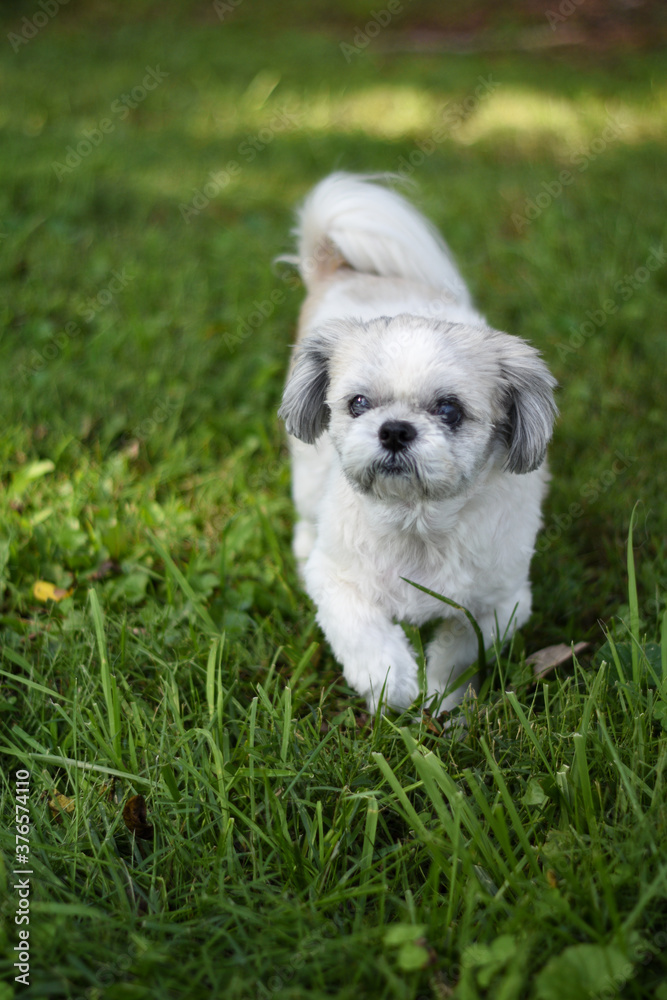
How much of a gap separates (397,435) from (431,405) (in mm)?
173

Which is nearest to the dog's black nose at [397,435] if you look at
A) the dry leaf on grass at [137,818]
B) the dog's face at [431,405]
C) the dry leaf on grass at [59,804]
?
the dog's face at [431,405]

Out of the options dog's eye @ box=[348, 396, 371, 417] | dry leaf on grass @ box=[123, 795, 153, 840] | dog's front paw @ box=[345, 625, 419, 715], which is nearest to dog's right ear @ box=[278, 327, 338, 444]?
dog's eye @ box=[348, 396, 371, 417]

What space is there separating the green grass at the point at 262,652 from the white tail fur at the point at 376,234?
75 centimetres

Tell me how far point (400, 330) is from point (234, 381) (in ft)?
5.57

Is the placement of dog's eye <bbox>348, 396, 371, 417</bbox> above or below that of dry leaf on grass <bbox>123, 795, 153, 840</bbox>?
above

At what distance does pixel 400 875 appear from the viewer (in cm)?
157

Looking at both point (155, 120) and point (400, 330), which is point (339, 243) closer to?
point (400, 330)

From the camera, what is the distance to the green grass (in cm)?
141

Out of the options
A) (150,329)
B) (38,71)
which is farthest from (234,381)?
(38,71)

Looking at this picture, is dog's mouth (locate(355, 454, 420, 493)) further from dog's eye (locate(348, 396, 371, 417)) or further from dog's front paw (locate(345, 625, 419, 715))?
dog's front paw (locate(345, 625, 419, 715))

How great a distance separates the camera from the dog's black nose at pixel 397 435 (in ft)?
5.98

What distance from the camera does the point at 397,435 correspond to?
182 cm

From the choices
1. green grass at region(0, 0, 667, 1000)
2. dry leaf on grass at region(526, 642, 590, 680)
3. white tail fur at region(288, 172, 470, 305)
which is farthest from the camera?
white tail fur at region(288, 172, 470, 305)

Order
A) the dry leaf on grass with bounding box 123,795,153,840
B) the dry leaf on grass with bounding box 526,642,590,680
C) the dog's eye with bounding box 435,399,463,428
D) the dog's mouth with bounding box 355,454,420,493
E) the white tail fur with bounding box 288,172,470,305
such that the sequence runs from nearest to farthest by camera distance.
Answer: the dry leaf on grass with bounding box 123,795,153,840 → the dog's mouth with bounding box 355,454,420,493 → the dog's eye with bounding box 435,399,463,428 → the dry leaf on grass with bounding box 526,642,590,680 → the white tail fur with bounding box 288,172,470,305
